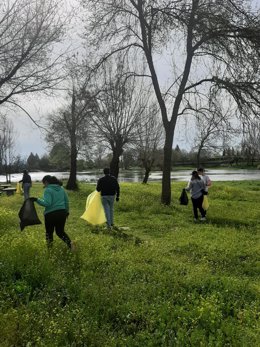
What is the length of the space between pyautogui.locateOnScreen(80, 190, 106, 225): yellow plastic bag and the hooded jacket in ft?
12.9

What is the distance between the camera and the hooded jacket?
27.4ft

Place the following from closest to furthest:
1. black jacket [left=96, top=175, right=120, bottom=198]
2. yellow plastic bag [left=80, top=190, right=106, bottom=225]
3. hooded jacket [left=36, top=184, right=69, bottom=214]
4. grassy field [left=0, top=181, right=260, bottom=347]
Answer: grassy field [left=0, top=181, right=260, bottom=347]
hooded jacket [left=36, top=184, right=69, bottom=214]
black jacket [left=96, top=175, right=120, bottom=198]
yellow plastic bag [left=80, top=190, right=106, bottom=225]

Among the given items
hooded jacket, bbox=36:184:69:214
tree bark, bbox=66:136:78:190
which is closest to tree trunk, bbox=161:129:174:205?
hooded jacket, bbox=36:184:69:214

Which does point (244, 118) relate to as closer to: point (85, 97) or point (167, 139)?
point (167, 139)

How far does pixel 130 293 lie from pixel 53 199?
3195 millimetres

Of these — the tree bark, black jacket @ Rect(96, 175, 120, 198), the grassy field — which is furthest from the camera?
the tree bark

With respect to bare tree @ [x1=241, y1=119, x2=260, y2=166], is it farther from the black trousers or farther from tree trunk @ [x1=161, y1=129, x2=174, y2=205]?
the black trousers

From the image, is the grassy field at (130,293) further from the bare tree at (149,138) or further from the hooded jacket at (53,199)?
the bare tree at (149,138)

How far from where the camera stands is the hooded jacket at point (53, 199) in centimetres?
834

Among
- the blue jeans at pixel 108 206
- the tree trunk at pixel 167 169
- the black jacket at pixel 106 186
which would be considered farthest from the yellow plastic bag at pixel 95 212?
the tree trunk at pixel 167 169

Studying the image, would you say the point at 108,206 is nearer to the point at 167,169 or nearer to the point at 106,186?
the point at 106,186

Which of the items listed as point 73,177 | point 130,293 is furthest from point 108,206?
point 73,177

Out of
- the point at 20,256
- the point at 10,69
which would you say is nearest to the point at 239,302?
the point at 20,256

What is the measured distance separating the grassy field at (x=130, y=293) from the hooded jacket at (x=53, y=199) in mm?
751
